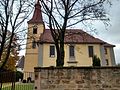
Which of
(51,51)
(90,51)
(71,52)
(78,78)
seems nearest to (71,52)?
(71,52)

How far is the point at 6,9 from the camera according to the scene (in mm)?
14109

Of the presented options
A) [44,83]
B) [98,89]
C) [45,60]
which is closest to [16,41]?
[44,83]

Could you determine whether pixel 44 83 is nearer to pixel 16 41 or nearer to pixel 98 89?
pixel 98 89

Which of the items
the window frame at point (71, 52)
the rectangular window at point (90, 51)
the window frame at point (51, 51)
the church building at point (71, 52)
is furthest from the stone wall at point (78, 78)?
the rectangular window at point (90, 51)

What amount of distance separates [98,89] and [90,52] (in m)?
24.9

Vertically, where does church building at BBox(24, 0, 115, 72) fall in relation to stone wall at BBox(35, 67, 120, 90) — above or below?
above

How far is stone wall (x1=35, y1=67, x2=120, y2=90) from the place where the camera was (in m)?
9.34

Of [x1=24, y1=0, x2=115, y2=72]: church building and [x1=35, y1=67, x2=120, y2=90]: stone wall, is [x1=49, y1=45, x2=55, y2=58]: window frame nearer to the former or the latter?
[x1=24, y1=0, x2=115, y2=72]: church building

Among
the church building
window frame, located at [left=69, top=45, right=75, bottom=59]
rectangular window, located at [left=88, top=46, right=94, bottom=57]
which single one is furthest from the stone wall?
rectangular window, located at [left=88, top=46, right=94, bottom=57]

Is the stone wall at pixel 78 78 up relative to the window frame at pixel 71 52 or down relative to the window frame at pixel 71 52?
down

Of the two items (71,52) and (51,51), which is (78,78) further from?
(71,52)

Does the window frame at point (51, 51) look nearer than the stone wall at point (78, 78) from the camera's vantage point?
No

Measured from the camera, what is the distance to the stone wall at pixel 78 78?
9.34m

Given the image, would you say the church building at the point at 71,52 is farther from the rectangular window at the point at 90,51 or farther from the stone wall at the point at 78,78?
the stone wall at the point at 78,78
